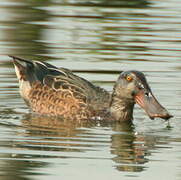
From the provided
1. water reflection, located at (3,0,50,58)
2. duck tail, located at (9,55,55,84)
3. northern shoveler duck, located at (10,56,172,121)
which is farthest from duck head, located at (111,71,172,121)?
water reflection, located at (3,0,50,58)

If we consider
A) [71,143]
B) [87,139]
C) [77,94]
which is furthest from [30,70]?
[71,143]

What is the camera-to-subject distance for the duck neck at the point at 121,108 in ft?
45.3

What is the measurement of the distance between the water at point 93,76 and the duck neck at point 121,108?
0.17m

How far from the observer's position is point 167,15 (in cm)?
2225

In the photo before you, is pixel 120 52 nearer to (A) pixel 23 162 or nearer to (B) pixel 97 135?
(B) pixel 97 135

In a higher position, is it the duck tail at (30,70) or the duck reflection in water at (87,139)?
the duck tail at (30,70)

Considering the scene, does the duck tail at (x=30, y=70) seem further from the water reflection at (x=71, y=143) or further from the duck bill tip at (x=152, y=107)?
the duck bill tip at (x=152, y=107)

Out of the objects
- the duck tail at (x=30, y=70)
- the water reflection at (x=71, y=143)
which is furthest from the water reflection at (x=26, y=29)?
the water reflection at (x=71, y=143)

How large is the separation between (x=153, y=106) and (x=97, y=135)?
1.04 meters

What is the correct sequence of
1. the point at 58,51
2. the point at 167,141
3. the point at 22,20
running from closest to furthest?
the point at 167,141, the point at 58,51, the point at 22,20

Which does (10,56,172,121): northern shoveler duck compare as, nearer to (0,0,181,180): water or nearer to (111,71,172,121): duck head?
(111,71,172,121): duck head

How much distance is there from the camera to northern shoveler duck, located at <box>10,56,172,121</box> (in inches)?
530

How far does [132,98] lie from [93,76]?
2.63 m

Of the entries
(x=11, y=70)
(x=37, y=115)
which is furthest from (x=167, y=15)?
(x=37, y=115)
